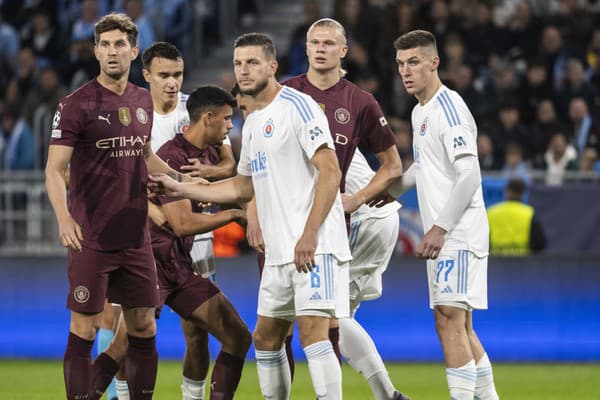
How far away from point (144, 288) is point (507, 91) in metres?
9.87

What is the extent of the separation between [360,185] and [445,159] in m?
1.07

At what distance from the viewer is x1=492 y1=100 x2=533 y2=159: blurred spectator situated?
15.7m

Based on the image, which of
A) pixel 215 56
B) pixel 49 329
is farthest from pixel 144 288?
pixel 215 56

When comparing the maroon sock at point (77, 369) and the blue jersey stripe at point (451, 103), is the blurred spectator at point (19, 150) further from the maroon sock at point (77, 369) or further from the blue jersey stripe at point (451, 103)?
the blue jersey stripe at point (451, 103)

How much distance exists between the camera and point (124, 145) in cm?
788

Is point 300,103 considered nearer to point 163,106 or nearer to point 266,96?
point 266,96

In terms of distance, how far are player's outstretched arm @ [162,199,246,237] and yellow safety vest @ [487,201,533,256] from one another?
228 inches

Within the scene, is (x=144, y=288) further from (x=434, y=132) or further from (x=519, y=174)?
(x=519, y=174)

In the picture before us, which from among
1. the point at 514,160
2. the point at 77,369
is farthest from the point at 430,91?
the point at 514,160

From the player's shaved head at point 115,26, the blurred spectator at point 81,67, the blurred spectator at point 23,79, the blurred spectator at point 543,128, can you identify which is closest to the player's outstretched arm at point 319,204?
the player's shaved head at point 115,26

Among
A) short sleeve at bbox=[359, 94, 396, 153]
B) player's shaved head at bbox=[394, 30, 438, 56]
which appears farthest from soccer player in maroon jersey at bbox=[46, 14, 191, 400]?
player's shaved head at bbox=[394, 30, 438, 56]

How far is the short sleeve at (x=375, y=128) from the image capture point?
8.45m

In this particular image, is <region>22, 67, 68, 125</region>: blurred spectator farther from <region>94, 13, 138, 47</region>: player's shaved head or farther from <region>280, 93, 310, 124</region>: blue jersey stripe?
<region>280, 93, 310, 124</region>: blue jersey stripe

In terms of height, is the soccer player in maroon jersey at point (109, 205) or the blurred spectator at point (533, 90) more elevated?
the blurred spectator at point (533, 90)
